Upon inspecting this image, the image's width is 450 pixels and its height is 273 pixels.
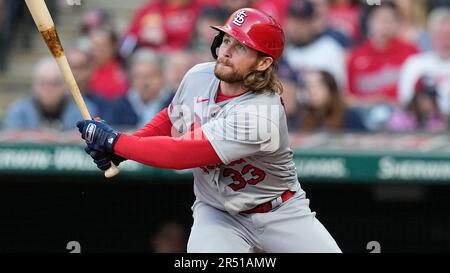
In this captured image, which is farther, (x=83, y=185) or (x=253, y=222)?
(x=83, y=185)

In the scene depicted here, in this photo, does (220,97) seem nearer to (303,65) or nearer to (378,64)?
(303,65)

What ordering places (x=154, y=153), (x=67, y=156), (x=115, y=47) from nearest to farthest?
(x=154, y=153)
(x=67, y=156)
(x=115, y=47)

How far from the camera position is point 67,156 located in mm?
5984

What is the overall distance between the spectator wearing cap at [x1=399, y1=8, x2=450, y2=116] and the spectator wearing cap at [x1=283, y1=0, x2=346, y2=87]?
16.5 inches

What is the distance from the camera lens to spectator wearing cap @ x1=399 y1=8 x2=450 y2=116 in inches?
255

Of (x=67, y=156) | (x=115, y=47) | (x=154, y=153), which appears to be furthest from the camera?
(x=115, y=47)

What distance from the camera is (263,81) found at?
168 inches

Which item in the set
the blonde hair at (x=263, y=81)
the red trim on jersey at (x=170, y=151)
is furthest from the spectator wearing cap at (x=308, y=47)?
the red trim on jersey at (x=170, y=151)

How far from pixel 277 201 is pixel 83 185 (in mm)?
2209

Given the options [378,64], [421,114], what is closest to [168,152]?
[421,114]

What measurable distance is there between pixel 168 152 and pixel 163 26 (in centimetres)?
293

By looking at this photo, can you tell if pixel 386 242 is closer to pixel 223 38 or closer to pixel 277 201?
pixel 277 201

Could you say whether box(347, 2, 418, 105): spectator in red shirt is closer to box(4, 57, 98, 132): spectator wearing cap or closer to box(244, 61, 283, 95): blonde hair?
box(4, 57, 98, 132): spectator wearing cap
